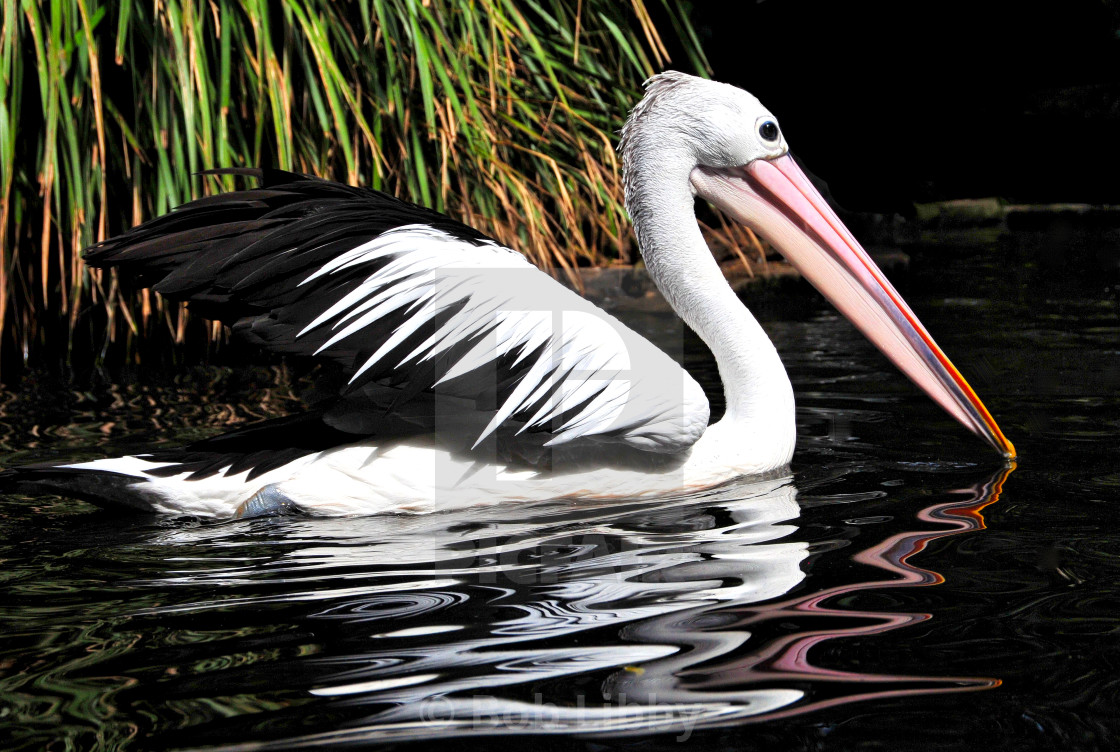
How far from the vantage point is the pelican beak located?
3.45 m

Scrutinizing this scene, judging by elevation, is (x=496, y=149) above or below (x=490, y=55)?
below

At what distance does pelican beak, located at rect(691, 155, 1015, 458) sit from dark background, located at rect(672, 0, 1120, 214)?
7.88 m

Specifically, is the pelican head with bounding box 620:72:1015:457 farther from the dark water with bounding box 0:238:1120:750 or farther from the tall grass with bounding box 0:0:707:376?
the tall grass with bounding box 0:0:707:376

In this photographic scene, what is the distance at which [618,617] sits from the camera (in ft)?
7.08

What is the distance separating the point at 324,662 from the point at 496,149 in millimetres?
4146

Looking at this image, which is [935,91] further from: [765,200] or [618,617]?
[618,617]

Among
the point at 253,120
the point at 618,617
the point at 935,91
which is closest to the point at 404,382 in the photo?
the point at 618,617

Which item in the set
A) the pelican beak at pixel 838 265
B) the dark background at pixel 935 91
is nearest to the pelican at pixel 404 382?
the pelican beak at pixel 838 265

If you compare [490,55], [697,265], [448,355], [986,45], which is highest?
[986,45]

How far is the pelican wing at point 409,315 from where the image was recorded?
9.50 feet

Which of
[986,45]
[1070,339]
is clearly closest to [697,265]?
[1070,339]

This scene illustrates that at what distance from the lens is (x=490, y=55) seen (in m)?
5.48

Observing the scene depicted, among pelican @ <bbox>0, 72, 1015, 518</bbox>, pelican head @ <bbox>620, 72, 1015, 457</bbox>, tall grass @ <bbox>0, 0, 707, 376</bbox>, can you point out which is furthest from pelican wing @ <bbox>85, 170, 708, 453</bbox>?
tall grass @ <bbox>0, 0, 707, 376</bbox>

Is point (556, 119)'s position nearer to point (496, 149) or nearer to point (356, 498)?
point (496, 149)
